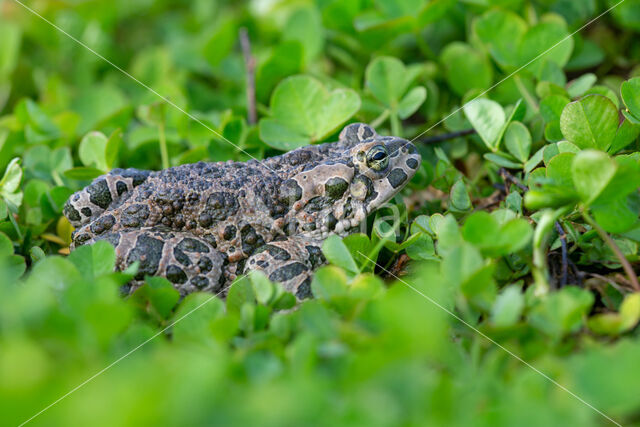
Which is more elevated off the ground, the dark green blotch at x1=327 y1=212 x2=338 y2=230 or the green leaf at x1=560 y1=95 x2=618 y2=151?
the green leaf at x1=560 y1=95 x2=618 y2=151

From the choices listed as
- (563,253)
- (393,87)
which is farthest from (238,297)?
(393,87)

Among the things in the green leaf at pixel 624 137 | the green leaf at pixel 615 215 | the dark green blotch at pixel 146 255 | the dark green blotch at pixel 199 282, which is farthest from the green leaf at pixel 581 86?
the dark green blotch at pixel 146 255

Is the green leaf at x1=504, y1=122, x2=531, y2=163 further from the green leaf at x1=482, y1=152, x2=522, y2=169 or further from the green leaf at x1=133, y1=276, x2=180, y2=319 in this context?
the green leaf at x1=133, y1=276, x2=180, y2=319

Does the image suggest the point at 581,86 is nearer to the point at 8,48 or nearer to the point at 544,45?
the point at 544,45

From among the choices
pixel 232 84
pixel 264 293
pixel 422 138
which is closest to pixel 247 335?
pixel 264 293

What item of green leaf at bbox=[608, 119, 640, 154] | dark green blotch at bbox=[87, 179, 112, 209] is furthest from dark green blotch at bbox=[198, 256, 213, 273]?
green leaf at bbox=[608, 119, 640, 154]

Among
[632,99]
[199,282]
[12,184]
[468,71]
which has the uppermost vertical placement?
[632,99]
